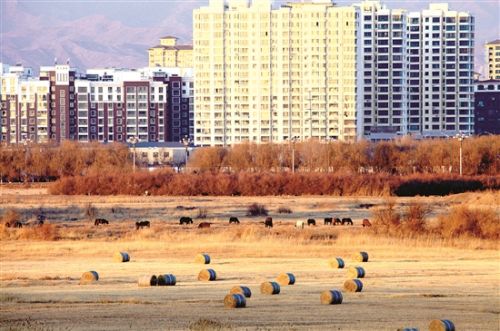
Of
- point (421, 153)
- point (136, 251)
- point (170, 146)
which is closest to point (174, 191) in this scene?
point (421, 153)

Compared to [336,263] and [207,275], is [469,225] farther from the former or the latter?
[207,275]

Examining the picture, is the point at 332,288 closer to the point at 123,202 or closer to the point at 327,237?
the point at 327,237

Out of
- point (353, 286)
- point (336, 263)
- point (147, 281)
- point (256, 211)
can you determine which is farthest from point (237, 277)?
point (256, 211)

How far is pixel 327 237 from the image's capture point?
5506 centimetres

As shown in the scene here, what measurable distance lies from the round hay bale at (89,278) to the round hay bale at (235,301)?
7.39 meters

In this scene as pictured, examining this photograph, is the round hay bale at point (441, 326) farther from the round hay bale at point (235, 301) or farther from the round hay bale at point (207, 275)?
the round hay bale at point (207, 275)

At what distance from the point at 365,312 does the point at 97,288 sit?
320 inches

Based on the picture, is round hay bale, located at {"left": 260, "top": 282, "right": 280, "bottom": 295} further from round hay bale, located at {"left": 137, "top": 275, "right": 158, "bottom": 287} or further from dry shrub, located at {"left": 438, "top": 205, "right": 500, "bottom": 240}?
dry shrub, located at {"left": 438, "top": 205, "right": 500, "bottom": 240}

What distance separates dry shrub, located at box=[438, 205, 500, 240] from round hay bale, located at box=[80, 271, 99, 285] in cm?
1879

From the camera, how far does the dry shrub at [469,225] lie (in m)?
53.3

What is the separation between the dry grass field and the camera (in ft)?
95.7

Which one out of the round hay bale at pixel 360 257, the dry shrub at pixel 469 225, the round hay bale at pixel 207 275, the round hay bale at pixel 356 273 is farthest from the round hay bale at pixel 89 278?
the dry shrub at pixel 469 225

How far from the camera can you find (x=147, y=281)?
36000 mm

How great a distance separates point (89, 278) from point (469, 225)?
67.7ft
